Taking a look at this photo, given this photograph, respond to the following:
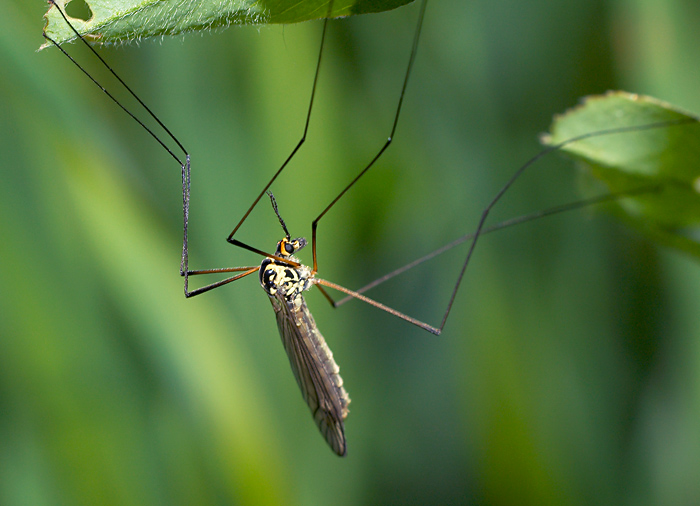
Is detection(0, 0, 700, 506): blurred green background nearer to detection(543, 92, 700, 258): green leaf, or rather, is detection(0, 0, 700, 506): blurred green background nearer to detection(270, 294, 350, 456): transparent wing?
detection(270, 294, 350, 456): transparent wing

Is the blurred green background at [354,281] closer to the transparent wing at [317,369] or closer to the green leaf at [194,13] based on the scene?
the transparent wing at [317,369]

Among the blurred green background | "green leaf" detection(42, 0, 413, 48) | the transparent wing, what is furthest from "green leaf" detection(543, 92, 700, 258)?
the blurred green background

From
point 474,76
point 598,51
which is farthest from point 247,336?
point 598,51

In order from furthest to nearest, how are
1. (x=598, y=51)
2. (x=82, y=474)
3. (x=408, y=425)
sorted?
(x=408, y=425) → (x=598, y=51) → (x=82, y=474)

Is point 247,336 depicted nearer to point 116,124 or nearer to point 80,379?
point 80,379

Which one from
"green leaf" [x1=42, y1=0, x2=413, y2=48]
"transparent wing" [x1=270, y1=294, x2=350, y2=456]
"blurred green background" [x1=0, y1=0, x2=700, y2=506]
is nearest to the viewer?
"green leaf" [x1=42, y1=0, x2=413, y2=48]

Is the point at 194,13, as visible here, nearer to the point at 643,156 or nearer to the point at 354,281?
the point at 643,156

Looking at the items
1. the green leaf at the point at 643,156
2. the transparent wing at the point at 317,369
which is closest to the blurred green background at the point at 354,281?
the transparent wing at the point at 317,369

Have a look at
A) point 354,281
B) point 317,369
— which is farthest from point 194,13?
point 354,281
